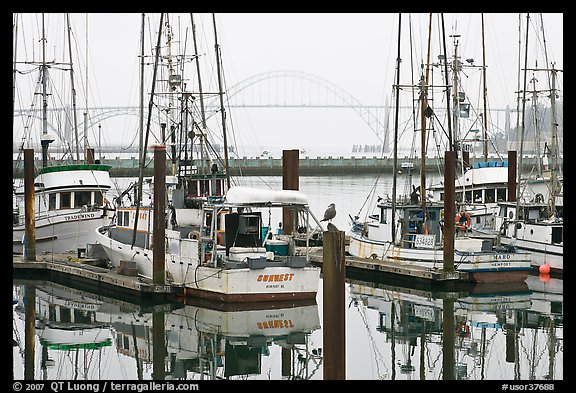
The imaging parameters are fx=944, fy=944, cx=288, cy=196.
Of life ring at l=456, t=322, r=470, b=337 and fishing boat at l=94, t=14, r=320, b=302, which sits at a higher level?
fishing boat at l=94, t=14, r=320, b=302

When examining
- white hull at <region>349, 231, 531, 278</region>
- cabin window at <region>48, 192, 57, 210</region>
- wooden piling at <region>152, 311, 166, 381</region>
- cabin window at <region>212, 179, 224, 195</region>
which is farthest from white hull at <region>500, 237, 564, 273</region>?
cabin window at <region>48, 192, 57, 210</region>

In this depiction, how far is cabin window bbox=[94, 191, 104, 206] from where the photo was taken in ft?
112

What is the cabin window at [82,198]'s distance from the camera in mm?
33625

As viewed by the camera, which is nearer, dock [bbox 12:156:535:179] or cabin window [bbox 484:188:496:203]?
cabin window [bbox 484:188:496:203]

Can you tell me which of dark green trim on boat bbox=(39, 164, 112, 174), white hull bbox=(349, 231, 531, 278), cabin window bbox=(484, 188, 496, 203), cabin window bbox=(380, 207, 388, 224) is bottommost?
white hull bbox=(349, 231, 531, 278)

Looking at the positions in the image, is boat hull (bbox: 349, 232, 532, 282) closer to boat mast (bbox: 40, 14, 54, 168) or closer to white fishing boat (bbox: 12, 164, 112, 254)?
white fishing boat (bbox: 12, 164, 112, 254)

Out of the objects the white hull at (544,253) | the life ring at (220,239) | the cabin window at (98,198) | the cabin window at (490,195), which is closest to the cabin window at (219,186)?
the life ring at (220,239)

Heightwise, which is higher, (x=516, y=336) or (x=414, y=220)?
(x=414, y=220)

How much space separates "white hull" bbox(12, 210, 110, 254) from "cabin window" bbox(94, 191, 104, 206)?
88 cm

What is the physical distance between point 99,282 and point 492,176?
17248mm

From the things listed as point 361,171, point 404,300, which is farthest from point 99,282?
point 361,171
